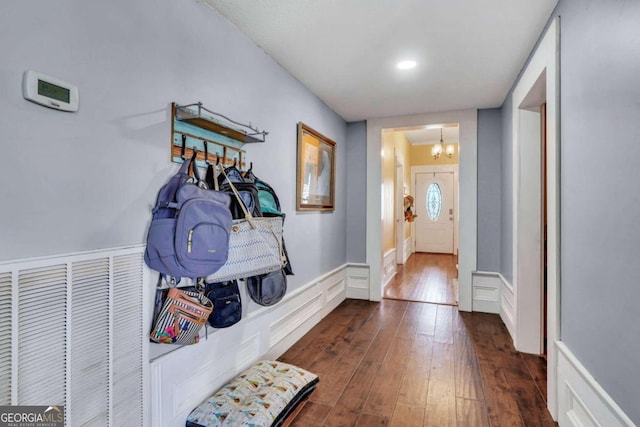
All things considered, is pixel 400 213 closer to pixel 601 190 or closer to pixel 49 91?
pixel 601 190

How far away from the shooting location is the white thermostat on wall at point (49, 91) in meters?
1.02

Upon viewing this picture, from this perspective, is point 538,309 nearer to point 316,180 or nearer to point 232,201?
point 316,180

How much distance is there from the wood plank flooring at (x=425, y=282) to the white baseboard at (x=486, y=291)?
331mm

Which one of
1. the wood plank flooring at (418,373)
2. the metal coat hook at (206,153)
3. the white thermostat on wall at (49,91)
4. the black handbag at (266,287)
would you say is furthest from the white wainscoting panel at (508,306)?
the white thermostat on wall at (49,91)

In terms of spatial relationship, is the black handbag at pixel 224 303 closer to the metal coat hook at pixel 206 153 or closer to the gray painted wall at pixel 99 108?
the gray painted wall at pixel 99 108

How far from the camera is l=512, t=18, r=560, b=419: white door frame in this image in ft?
5.80

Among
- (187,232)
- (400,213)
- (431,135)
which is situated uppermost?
(431,135)

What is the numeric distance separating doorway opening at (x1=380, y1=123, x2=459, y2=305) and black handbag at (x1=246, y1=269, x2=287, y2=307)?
10.3 ft

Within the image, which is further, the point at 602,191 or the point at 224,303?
the point at 224,303

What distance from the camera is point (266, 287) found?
200 cm

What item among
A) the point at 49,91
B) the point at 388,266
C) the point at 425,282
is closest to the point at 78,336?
the point at 49,91

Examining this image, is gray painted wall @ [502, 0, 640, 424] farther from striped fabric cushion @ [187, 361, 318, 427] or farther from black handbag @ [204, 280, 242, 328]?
black handbag @ [204, 280, 242, 328]

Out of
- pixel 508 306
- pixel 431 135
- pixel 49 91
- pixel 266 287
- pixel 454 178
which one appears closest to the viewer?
pixel 49 91

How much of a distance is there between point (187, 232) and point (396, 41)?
1.84 m
